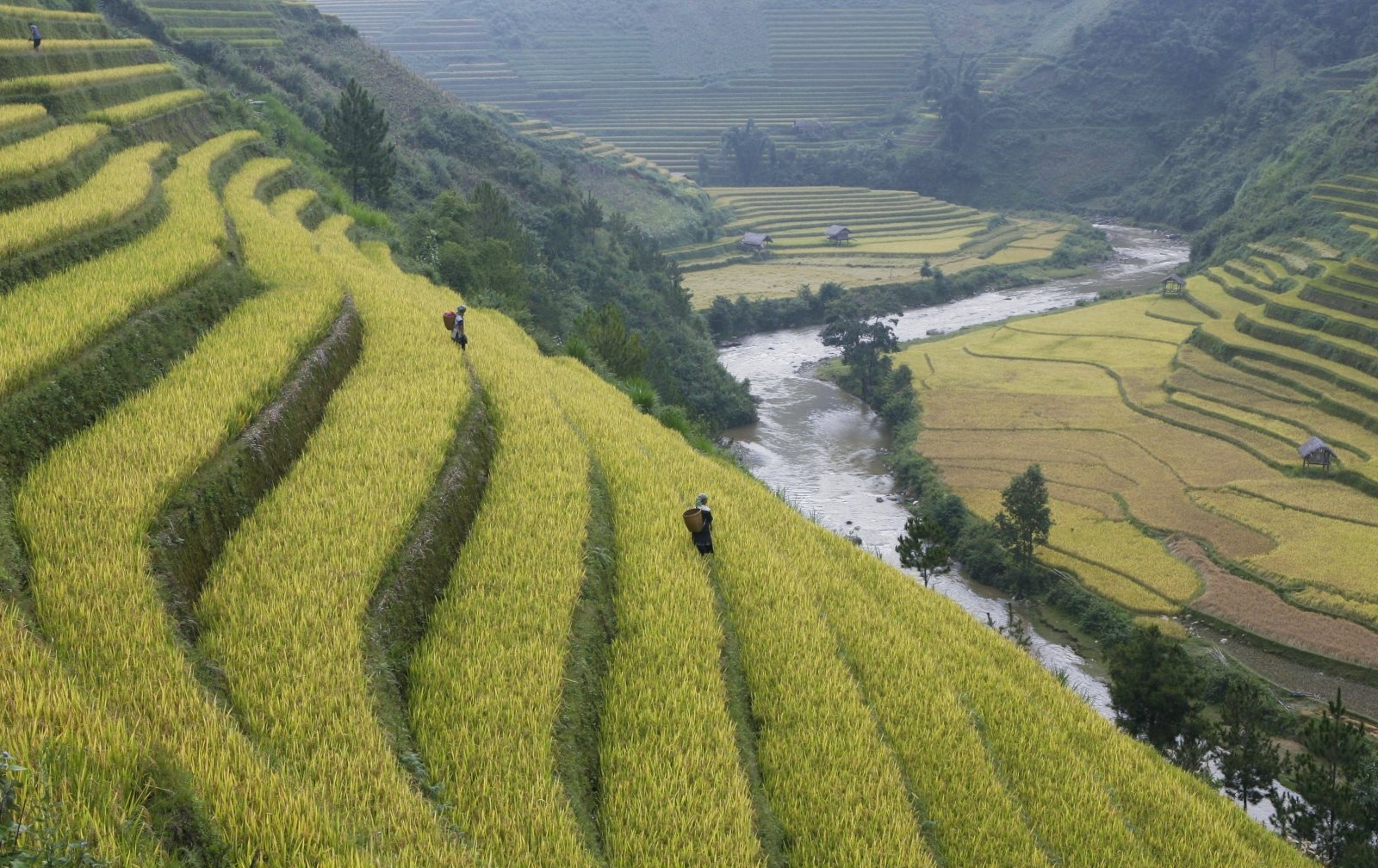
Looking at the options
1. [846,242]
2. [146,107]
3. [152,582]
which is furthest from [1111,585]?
[846,242]

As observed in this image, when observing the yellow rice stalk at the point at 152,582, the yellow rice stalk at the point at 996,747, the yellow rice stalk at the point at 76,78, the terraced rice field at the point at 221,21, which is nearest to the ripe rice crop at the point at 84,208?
the yellow rice stalk at the point at 152,582

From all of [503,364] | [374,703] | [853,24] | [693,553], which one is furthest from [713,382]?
[853,24]

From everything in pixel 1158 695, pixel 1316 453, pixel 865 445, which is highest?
pixel 1158 695

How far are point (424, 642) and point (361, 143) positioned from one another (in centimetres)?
2933

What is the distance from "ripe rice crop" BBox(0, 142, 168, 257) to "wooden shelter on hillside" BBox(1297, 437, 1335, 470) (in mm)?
32705

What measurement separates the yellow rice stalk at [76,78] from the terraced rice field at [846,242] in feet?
120

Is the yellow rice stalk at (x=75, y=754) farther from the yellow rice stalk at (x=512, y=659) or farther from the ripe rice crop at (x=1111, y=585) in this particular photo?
the ripe rice crop at (x=1111, y=585)

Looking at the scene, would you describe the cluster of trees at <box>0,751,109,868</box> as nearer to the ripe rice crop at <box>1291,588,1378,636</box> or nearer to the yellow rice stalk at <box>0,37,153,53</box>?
the yellow rice stalk at <box>0,37,153,53</box>

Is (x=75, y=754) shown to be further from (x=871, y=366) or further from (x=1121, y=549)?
(x=871, y=366)

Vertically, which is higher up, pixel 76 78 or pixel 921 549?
pixel 76 78

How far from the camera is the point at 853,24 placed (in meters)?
134

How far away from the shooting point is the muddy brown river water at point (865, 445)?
74.5ft

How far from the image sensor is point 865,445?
131 ft

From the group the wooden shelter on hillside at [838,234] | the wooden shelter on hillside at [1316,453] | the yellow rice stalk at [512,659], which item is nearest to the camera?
the yellow rice stalk at [512,659]
